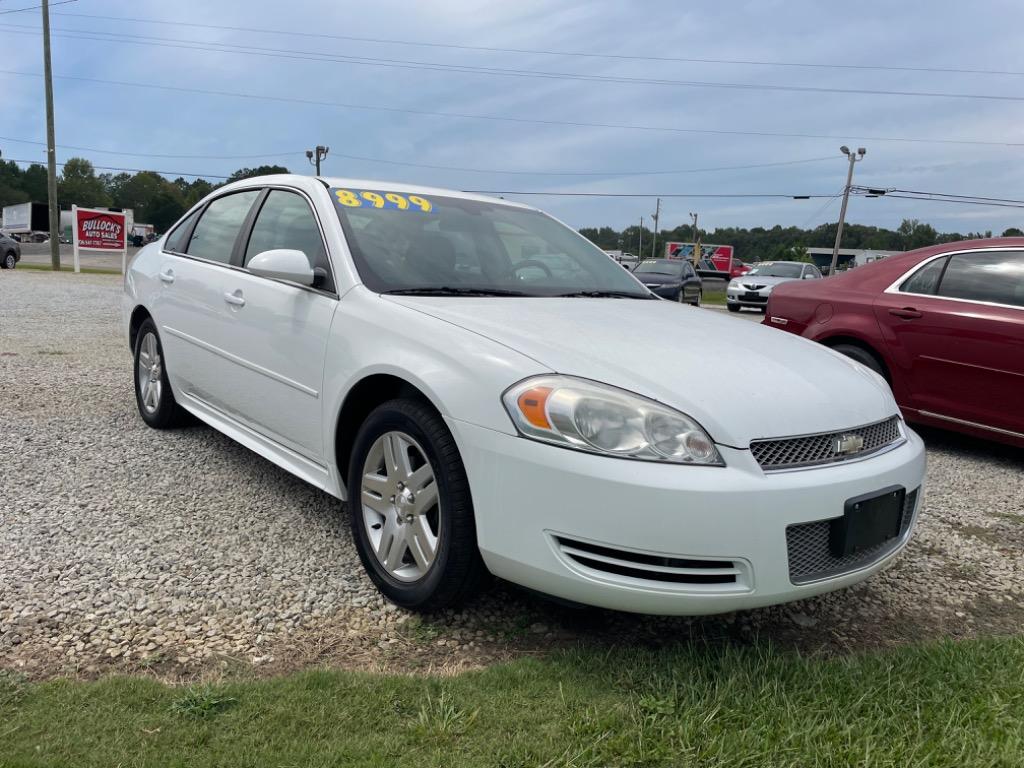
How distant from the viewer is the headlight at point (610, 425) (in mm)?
2191

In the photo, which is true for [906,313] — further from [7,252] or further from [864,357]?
[7,252]

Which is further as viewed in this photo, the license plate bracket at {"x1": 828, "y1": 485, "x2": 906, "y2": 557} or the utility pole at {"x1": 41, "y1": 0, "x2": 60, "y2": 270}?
the utility pole at {"x1": 41, "y1": 0, "x2": 60, "y2": 270}

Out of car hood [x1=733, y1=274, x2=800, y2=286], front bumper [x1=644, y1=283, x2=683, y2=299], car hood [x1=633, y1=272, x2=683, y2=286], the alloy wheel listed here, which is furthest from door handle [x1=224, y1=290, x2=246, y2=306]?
car hood [x1=733, y1=274, x2=800, y2=286]

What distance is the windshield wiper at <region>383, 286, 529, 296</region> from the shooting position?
3.01 m

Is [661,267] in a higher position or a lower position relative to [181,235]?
lower

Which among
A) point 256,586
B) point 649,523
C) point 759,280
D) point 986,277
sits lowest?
point 256,586

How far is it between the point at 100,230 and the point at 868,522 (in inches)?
1061

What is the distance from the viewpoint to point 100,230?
24.9m

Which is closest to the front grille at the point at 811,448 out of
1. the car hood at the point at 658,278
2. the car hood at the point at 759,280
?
the car hood at the point at 658,278

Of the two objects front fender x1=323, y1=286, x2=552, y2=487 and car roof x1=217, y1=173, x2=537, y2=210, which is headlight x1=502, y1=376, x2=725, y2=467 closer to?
front fender x1=323, y1=286, x2=552, y2=487

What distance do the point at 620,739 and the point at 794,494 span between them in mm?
800

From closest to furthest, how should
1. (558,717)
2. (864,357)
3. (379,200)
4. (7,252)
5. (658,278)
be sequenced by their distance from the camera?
(558,717) → (379,200) → (864,357) → (658,278) → (7,252)

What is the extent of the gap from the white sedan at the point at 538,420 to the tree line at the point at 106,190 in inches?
3639

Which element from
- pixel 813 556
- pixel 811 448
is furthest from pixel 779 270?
pixel 813 556
